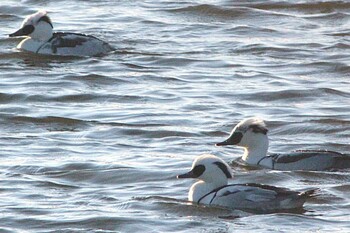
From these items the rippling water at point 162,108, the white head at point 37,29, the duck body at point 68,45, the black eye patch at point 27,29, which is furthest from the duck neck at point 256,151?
the black eye patch at point 27,29

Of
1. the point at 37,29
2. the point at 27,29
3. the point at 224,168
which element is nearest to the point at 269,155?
the point at 224,168

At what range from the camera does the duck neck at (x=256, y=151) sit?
15305 mm

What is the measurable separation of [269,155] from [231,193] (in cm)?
223

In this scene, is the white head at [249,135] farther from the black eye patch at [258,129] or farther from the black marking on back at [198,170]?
the black marking on back at [198,170]

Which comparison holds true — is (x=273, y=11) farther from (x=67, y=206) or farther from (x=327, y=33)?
(x=67, y=206)

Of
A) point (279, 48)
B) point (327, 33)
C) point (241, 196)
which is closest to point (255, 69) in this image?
point (279, 48)

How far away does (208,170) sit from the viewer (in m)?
13.6

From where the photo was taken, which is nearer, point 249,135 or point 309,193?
point 309,193

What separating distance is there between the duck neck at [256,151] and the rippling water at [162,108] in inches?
8.5

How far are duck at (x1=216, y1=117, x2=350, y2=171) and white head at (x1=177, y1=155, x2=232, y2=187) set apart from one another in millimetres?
1290

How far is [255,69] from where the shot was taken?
20.4 meters

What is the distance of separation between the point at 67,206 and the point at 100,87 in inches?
239

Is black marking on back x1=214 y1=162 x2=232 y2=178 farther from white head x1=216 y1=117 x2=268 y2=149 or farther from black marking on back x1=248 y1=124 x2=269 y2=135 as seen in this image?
black marking on back x1=248 y1=124 x2=269 y2=135

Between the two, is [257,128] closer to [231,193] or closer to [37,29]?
[231,193]
